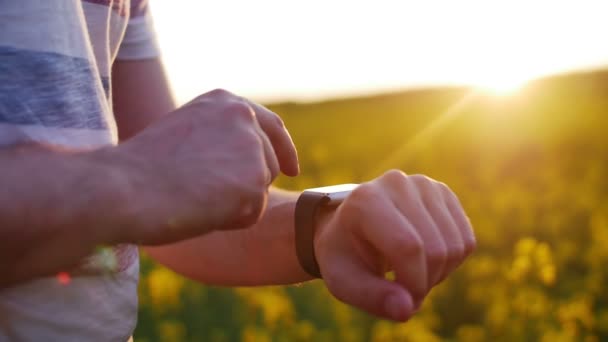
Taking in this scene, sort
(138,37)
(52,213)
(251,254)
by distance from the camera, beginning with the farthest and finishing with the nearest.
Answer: (138,37) → (251,254) → (52,213)

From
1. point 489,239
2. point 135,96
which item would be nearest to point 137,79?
point 135,96

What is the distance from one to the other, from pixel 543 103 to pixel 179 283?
13.0ft

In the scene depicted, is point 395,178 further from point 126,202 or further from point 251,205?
point 126,202

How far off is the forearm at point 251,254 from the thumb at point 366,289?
0.65ft

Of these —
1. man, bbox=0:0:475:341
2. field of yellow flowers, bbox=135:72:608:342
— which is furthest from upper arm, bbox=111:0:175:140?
field of yellow flowers, bbox=135:72:608:342

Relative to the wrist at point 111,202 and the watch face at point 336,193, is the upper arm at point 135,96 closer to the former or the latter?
the watch face at point 336,193

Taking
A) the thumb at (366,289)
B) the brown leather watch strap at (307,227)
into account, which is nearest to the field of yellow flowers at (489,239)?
the brown leather watch strap at (307,227)

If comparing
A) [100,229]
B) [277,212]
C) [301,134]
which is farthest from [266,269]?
[301,134]

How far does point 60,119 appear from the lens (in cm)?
96

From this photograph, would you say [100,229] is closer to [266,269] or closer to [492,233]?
[266,269]

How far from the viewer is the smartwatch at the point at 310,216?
3.67 feet

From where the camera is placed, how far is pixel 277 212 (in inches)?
50.0

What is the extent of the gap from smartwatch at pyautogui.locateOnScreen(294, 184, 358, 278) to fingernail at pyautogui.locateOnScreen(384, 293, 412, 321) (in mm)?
213

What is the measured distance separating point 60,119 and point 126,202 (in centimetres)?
27
